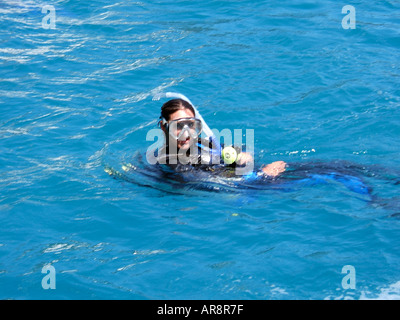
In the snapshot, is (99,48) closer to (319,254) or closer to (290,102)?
(290,102)

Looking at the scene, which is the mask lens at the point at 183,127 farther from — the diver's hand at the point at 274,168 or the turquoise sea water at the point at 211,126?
the diver's hand at the point at 274,168

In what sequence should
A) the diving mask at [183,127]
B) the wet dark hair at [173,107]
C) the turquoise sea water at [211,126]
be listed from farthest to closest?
the wet dark hair at [173,107], the diving mask at [183,127], the turquoise sea water at [211,126]

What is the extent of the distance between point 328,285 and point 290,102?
11.7 ft

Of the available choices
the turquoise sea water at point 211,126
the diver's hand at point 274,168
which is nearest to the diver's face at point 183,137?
the turquoise sea water at point 211,126

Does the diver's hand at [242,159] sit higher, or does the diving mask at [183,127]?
the diving mask at [183,127]

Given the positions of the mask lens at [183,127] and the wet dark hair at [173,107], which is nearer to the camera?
the mask lens at [183,127]

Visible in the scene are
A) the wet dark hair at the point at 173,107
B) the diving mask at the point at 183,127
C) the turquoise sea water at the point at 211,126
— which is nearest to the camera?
the turquoise sea water at the point at 211,126

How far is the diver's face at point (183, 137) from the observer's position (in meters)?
5.66

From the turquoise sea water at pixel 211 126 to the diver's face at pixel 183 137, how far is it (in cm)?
41

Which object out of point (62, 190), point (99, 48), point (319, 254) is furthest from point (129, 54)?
point (319, 254)

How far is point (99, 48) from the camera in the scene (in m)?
9.27

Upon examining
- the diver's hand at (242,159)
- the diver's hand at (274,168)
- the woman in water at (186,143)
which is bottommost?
the diver's hand at (274,168)

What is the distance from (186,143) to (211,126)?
1580 mm

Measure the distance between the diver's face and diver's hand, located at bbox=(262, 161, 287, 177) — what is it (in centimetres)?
81
